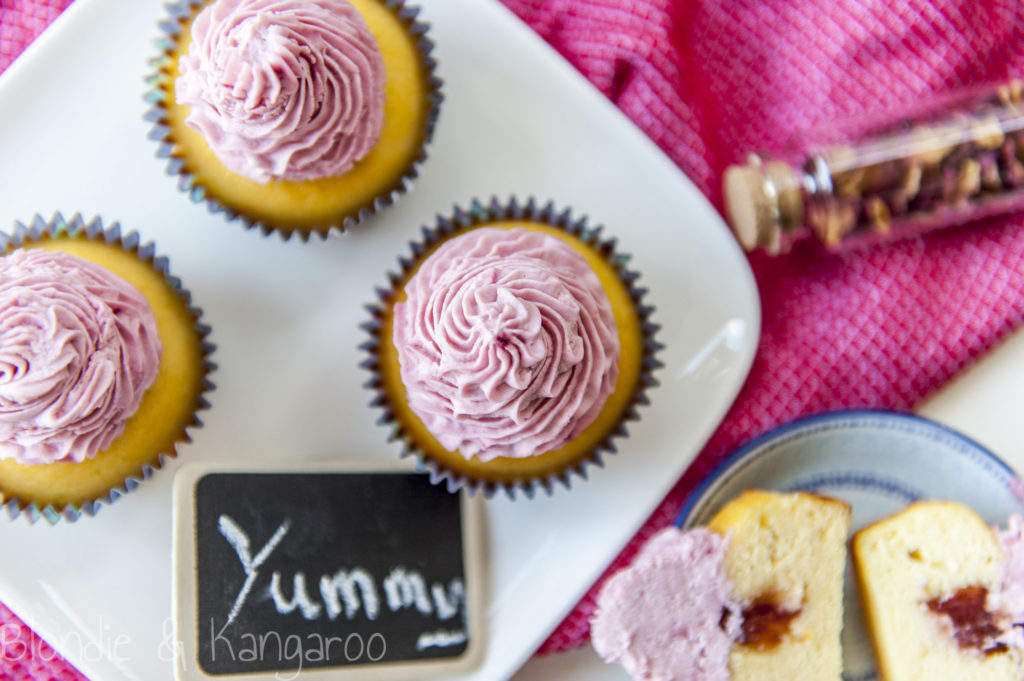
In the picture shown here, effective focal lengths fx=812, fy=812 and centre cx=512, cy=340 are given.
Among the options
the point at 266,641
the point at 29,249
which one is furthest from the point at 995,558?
the point at 29,249

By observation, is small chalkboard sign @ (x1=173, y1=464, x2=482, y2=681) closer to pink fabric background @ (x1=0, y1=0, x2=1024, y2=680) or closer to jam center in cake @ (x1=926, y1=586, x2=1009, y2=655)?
pink fabric background @ (x1=0, y1=0, x2=1024, y2=680)

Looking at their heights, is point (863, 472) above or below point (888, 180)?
below

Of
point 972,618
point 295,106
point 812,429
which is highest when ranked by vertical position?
point 295,106

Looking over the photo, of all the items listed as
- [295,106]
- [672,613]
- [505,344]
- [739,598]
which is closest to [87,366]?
[295,106]

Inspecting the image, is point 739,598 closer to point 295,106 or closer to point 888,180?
point 888,180

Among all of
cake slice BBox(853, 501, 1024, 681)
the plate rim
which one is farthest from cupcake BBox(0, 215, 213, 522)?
cake slice BBox(853, 501, 1024, 681)

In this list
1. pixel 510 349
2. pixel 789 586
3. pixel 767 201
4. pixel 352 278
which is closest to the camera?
pixel 510 349

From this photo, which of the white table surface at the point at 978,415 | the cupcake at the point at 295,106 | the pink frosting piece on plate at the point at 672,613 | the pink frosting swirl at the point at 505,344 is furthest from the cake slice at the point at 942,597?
the cupcake at the point at 295,106
